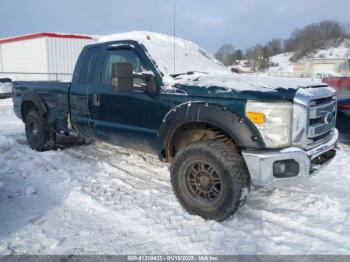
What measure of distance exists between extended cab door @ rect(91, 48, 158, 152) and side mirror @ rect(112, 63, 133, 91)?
0.10m

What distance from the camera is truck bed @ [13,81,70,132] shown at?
555cm

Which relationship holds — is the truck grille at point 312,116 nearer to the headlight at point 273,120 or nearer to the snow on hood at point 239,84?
the headlight at point 273,120

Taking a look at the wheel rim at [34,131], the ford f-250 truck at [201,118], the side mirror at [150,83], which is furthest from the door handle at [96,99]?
the wheel rim at [34,131]

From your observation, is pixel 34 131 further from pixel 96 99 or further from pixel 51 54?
pixel 51 54

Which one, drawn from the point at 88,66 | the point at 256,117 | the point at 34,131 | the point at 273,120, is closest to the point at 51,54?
the point at 34,131

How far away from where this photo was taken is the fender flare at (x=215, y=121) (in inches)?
133

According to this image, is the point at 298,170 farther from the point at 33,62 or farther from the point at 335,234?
the point at 33,62

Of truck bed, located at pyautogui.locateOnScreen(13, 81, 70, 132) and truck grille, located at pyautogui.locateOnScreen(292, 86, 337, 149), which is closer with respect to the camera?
truck grille, located at pyautogui.locateOnScreen(292, 86, 337, 149)

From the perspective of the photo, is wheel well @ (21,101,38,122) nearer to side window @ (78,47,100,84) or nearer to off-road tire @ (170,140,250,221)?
side window @ (78,47,100,84)

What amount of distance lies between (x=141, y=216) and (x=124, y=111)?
142 centimetres

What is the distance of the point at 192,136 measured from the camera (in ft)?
13.6

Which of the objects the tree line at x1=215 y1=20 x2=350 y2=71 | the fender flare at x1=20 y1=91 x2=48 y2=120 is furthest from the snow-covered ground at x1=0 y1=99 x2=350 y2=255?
the tree line at x1=215 y1=20 x2=350 y2=71

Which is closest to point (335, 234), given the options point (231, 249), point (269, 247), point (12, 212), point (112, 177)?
point (269, 247)

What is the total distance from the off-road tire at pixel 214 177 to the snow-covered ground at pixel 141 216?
14cm
